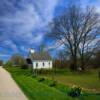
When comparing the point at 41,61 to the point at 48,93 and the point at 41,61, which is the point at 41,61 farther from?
the point at 48,93

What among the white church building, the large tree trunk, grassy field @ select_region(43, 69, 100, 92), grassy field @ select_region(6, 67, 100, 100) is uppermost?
the white church building

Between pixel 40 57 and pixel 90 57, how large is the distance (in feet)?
76.1

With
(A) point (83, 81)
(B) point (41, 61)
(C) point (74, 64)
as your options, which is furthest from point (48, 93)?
(B) point (41, 61)

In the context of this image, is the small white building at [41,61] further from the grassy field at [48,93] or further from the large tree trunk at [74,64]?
the grassy field at [48,93]

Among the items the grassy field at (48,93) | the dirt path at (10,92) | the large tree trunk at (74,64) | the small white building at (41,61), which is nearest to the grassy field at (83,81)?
the grassy field at (48,93)

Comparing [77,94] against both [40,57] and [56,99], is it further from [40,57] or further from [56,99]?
[40,57]

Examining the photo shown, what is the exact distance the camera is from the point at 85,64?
63.2 metres

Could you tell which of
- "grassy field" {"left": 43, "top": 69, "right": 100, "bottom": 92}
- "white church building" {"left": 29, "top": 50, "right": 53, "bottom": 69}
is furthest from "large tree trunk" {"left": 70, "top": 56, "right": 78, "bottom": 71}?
"grassy field" {"left": 43, "top": 69, "right": 100, "bottom": 92}

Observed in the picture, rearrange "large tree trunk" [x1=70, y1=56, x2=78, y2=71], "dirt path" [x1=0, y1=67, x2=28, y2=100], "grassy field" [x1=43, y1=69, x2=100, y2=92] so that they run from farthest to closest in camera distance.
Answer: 1. "large tree trunk" [x1=70, y1=56, x2=78, y2=71]
2. "grassy field" [x1=43, y1=69, x2=100, y2=92]
3. "dirt path" [x1=0, y1=67, x2=28, y2=100]

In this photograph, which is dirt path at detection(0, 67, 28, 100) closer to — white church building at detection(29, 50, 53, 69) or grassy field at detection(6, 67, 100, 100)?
grassy field at detection(6, 67, 100, 100)

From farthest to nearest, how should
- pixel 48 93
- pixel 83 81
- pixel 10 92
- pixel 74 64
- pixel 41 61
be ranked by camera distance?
pixel 41 61, pixel 74 64, pixel 83 81, pixel 10 92, pixel 48 93

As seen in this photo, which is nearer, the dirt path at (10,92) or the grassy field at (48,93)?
the dirt path at (10,92)

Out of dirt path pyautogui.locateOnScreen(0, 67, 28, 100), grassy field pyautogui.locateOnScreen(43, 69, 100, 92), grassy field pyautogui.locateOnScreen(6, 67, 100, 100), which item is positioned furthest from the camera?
grassy field pyautogui.locateOnScreen(43, 69, 100, 92)

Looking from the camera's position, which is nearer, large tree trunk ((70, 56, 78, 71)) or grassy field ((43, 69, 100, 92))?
grassy field ((43, 69, 100, 92))
